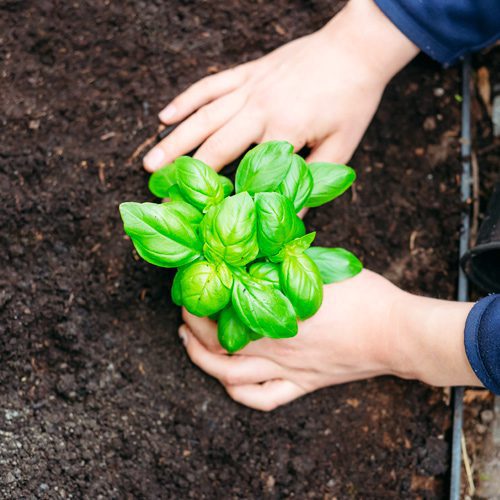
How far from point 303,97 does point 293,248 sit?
510 mm

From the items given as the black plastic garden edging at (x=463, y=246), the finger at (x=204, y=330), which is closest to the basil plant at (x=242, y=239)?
the finger at (x=204, y=330)

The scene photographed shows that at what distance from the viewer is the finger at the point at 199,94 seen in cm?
174

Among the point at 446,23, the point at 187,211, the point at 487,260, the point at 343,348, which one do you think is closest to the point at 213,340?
the point at 343,348

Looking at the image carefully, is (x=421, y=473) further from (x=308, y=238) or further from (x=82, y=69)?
(x=82, y=69)

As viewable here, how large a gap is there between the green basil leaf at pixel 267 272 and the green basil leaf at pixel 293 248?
0.02 meters

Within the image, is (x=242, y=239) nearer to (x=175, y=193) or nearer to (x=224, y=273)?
(x=224, y=273)

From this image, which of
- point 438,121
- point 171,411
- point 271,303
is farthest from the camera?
point 438,121

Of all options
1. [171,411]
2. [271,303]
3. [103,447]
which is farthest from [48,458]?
[271,303]

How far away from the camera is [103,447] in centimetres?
157

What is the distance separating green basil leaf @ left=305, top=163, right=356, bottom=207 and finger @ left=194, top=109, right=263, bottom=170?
30 cm

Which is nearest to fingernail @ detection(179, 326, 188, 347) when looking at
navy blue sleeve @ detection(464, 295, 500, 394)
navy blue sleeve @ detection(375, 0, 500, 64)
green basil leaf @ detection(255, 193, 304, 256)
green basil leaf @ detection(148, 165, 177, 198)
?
green basil leaf @ detection(148, 165, 177, 198)

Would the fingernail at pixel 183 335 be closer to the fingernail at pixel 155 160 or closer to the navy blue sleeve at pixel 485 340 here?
the fingernail at pixel 155 160

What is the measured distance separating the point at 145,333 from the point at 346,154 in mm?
697

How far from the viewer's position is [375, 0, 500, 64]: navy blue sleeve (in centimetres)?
161
